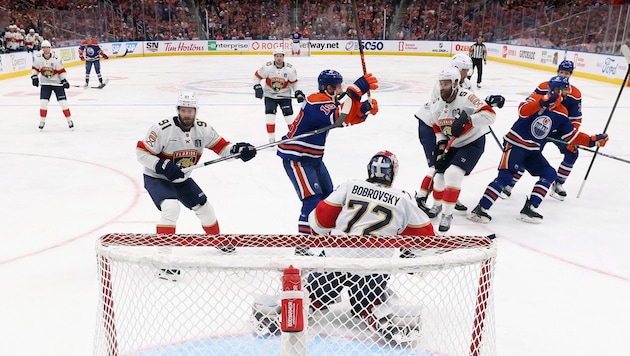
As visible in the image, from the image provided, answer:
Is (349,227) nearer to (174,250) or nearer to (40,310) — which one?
(174,250)

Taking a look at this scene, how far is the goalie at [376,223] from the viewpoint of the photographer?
235 centimetres

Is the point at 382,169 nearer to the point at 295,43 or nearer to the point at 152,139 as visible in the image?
the point at 152,139

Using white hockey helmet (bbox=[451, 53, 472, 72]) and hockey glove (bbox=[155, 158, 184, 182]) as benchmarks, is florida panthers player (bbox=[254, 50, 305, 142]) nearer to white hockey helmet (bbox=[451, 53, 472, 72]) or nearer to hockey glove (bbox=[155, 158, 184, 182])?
white hockey helmet (bbox=[451, 53, 472, 72])

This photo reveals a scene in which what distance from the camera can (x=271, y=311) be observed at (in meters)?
2.36

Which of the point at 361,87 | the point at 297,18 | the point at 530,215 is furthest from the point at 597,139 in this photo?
the point at 297,18

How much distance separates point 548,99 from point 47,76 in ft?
22.4

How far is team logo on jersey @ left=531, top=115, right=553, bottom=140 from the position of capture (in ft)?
14.6

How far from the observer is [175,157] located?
133 inches

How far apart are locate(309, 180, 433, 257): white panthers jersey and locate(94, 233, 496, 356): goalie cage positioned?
0.31 meters

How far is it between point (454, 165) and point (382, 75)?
12.1 m

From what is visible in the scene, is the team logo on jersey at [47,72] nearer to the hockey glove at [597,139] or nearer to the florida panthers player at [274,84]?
the florida panthers player at [274,84]

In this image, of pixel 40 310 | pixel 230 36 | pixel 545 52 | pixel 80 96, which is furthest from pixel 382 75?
pixel 40 310

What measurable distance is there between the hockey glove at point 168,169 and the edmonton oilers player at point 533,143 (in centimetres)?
255

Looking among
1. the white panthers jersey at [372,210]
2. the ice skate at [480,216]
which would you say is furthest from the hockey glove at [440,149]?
the white panthers jersey at [372,210]
